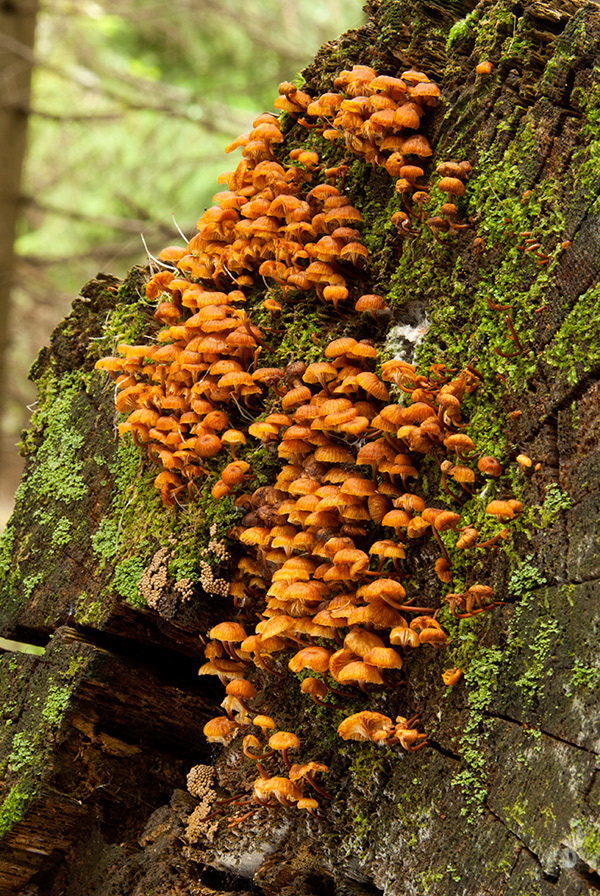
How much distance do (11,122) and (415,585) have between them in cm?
945

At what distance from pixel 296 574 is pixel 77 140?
1018 cm

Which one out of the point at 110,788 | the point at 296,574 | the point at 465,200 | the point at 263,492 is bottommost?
the point at 110,788

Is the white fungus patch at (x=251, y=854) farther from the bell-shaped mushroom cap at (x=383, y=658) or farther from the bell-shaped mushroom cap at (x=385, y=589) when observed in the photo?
the bell-shaped mushroom cap at (x=385, y=589)

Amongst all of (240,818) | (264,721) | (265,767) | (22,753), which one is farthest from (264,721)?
(22,753)

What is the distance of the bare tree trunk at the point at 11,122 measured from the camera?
959 cm

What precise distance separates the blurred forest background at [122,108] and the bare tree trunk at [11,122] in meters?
0.02

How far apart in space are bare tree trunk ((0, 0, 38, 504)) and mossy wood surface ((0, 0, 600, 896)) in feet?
18.6

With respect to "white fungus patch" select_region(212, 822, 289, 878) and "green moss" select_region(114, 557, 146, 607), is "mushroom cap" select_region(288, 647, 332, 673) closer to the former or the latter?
"white fungus patch" select_region(212, 822, 289, 878)

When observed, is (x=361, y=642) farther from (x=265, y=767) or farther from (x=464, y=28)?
(x=464, y=28)

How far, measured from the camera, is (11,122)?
9.84 meters

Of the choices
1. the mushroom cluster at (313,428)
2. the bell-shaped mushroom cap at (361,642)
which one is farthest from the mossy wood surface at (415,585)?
the bell-shaped mushroom cap at (361,642)

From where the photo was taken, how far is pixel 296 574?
9.36ft

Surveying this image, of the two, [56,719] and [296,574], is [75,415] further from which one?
[296,574]

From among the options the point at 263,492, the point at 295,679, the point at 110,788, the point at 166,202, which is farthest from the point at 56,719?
the point at 166,202
